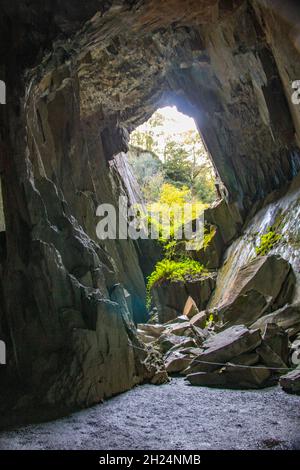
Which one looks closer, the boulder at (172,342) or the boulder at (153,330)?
the boulder at (172,342)

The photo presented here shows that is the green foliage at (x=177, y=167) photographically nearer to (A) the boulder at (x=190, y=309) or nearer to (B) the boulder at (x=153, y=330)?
(A) the boulder at (x=190, y=309)

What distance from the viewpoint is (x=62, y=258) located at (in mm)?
7336

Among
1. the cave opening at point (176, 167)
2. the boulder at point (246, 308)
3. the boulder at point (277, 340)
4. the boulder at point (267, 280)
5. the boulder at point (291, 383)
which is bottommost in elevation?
the boulder at point (291, 383)

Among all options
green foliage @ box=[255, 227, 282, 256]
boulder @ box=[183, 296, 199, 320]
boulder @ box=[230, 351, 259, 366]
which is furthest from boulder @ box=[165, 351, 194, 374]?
green foliage @ box=[255, 227, 282, 256]

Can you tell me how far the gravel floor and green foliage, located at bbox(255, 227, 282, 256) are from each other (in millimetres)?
5183

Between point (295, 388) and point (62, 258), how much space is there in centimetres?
444

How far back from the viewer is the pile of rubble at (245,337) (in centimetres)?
641

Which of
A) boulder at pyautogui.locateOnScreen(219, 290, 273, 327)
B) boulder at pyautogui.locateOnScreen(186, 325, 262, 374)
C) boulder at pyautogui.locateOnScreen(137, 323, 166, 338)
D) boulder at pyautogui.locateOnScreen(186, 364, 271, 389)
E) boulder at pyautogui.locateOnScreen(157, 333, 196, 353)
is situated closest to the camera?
boulder at pyautogui.locateOnScreen(186, 364, 271, 389)

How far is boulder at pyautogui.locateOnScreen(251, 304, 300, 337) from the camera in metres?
7.49

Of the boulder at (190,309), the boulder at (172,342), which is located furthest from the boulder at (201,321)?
the boulder at (190,309)

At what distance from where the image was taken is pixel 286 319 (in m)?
7.74

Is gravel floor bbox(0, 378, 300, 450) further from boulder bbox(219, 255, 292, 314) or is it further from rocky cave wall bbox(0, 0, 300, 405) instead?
boulder bbox(219, 255, 292, 314)

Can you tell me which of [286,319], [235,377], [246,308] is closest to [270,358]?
[235,377]

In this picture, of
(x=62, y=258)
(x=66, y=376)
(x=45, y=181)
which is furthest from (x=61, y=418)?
(x=45, y=181)
